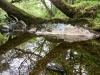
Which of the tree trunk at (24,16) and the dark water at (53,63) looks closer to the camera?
the dark water at (53,63)

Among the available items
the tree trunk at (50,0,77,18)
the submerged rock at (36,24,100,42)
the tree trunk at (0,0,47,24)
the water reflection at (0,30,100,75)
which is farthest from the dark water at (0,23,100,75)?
the tree trunk at (0,0,47,24)

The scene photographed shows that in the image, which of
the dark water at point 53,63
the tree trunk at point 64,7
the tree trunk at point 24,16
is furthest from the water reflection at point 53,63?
the tree trunk at point 24,16

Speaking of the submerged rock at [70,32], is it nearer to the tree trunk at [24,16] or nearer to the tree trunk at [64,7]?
the tree trunk at [64,7]

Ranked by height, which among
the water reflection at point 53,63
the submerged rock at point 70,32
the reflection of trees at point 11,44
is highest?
the water reflection at point 53,63

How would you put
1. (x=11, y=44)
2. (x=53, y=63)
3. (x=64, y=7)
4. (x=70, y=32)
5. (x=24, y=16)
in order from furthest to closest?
(x=24, y=16), (x=64, y=7), (x=70, y=32), (x=11, y=44), (x=53, y=63)

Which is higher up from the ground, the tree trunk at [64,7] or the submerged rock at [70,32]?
the tree trunk at [64,7]

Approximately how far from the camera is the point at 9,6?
11.0 meters

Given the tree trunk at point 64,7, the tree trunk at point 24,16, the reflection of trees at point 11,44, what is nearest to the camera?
the reflection of trees at point 11,44

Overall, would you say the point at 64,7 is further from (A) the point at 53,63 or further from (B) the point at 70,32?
(A) the point at 53,63

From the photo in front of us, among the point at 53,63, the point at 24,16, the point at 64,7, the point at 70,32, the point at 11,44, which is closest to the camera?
the point at 53,63

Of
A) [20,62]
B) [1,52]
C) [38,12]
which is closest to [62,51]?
[20,62]

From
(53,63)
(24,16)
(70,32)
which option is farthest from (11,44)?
(24,16)

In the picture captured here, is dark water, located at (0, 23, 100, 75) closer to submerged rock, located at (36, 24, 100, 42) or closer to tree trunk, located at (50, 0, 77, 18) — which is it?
submerged rock, located at (36, 24, 100, 42)

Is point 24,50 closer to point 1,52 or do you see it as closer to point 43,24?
point 1,52
